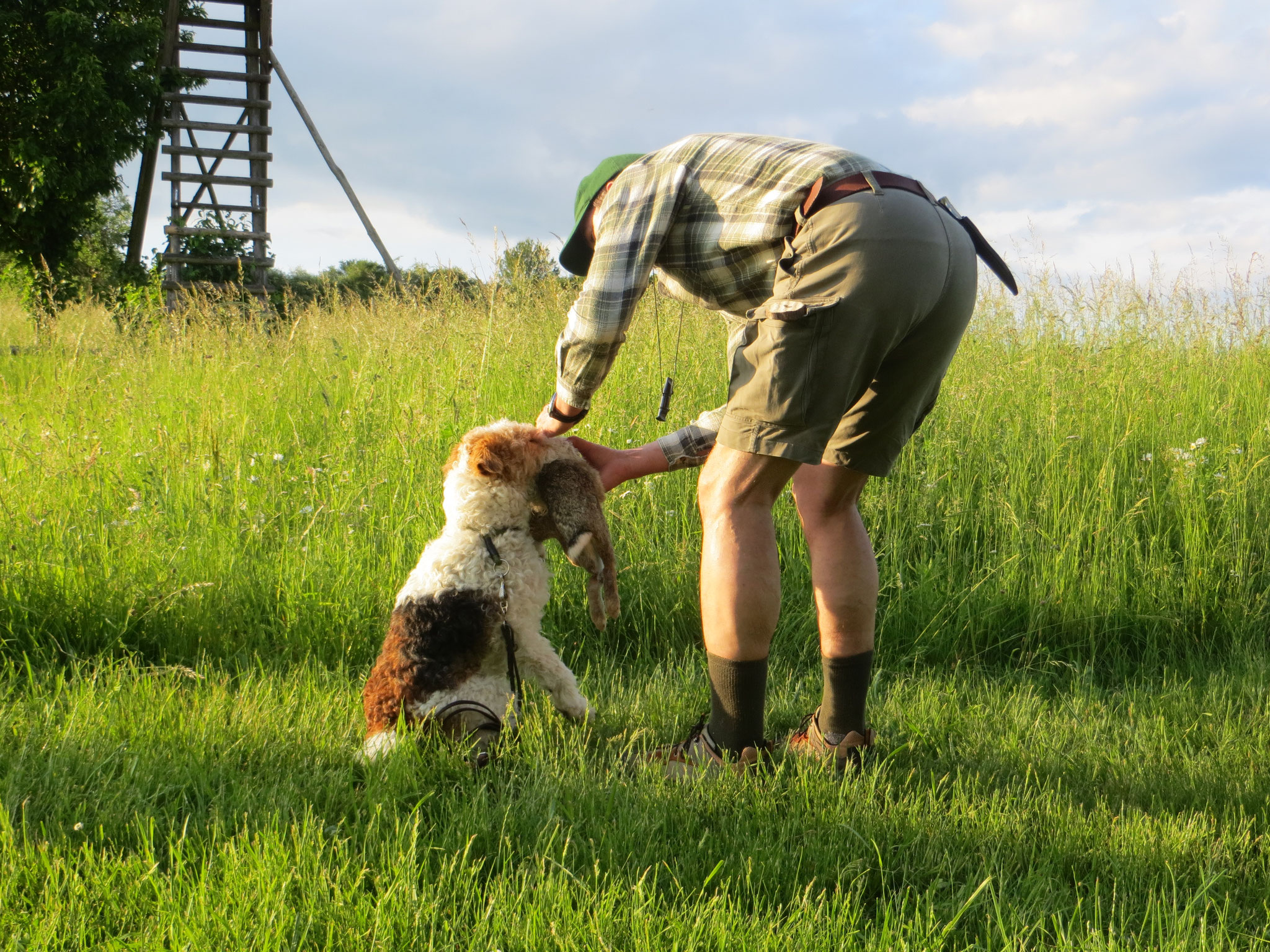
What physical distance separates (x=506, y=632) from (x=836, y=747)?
3.50 ft

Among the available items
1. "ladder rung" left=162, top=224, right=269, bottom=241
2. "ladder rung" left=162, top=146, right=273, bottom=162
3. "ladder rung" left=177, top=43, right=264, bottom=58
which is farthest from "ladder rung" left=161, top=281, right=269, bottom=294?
"ladder rung" left=177, top=43, right=264, bottom=58

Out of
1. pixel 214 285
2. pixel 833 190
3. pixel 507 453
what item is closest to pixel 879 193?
pixel 833 190

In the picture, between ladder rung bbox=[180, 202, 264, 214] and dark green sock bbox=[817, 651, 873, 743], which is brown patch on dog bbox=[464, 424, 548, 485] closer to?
dark green sock bbox=[817, 651, 873, 743]

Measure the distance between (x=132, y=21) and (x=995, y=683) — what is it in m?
20.1

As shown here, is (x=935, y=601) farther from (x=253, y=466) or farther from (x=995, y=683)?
(x=253, y=466)

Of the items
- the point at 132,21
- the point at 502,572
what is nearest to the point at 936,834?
the point at 502,572

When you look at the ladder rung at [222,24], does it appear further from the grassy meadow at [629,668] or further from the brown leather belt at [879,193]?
the brown leather belt at [879,193]

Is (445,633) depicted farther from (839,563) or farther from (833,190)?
(833,190)

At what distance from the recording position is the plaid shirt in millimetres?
2238

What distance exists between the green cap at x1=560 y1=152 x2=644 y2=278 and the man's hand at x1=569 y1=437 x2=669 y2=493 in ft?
1.79

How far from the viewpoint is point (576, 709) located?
8.70 ft

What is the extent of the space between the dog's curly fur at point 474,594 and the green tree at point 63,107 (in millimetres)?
17956

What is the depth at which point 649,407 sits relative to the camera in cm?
472

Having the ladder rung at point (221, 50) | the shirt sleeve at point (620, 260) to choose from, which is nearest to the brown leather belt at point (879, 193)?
the shirt sleeve at point (620, 260)
